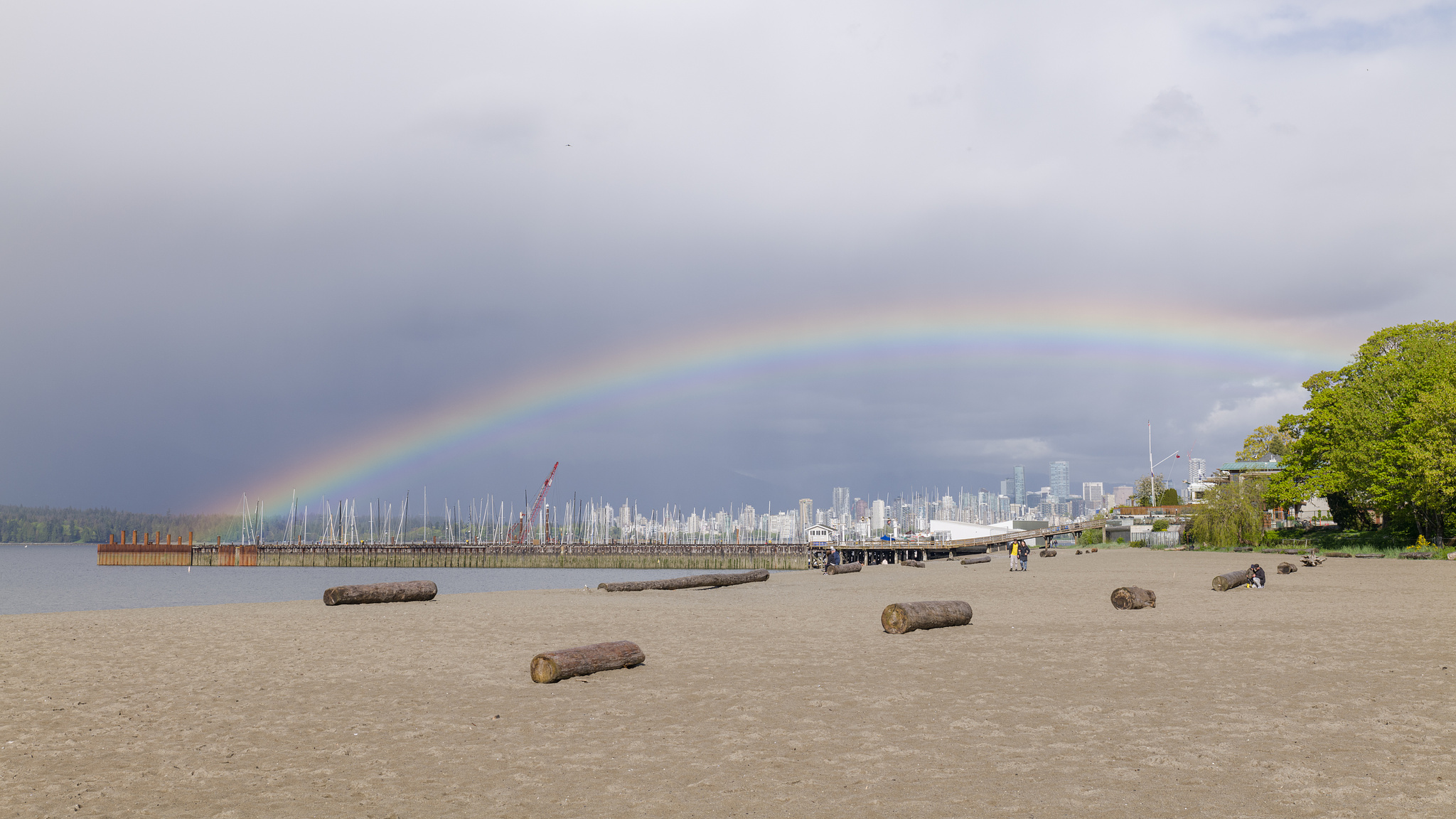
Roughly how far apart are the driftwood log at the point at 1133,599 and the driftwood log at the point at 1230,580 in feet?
27.8

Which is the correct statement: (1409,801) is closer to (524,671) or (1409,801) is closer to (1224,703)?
(1224,703)

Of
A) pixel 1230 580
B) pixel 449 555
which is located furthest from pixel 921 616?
pixel 449 555

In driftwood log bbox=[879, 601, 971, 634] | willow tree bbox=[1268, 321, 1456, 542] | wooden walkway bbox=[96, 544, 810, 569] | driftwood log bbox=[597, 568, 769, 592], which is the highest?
willow tree bbox=[1268, 321, 1456, 542]

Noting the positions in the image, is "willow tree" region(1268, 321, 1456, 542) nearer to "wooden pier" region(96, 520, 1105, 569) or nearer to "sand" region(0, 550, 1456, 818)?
"sand" region(0, 550, 1456, 818)

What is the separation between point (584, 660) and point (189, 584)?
10012 centimetres

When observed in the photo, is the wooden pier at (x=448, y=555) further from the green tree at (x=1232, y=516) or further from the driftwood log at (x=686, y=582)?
the driftwood log at (x=686, y=582)

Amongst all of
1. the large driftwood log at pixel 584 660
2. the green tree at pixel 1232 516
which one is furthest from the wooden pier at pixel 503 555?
the large driftwood log at pixel 584 660

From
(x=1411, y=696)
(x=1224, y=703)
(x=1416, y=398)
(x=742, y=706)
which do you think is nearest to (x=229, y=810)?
(x=742, y=706)

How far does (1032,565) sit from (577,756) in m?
62.5

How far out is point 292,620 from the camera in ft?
88.0

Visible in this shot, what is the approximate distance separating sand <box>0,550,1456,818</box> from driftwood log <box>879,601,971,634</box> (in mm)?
518

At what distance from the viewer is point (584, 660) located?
52.5 ft

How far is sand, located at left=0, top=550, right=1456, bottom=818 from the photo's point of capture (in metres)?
8.71

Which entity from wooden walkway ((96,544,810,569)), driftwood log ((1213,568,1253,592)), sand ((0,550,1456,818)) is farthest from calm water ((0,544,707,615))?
A: driftwood log ((1213,568,1253,592))
